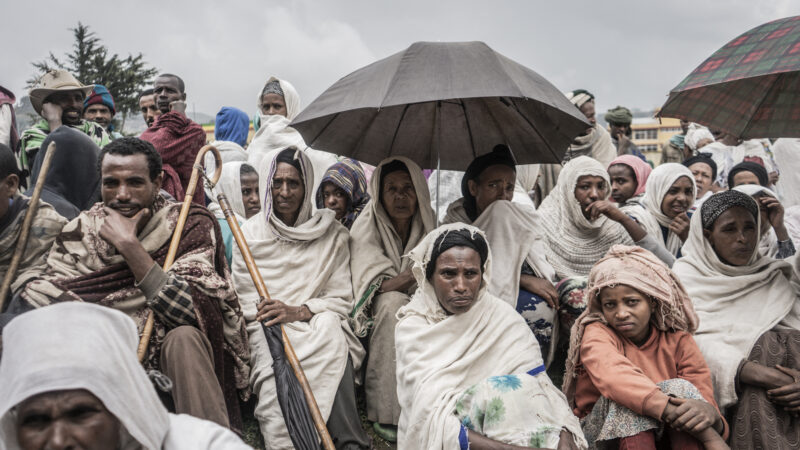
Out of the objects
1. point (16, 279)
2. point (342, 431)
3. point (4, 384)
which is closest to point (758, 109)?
point (342, 431)

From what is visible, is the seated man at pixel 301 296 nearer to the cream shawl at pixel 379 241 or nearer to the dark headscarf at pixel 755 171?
the cream shawl at pixel 379 241

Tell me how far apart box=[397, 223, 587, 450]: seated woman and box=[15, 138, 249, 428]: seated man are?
1.05 m

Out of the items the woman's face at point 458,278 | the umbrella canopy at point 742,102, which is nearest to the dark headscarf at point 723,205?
the umbrella canopy at point 742,102

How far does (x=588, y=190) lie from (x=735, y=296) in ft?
5.39

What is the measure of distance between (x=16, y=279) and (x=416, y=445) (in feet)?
8.15

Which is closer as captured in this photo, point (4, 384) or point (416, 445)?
point (4, 384)

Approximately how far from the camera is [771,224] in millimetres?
5043

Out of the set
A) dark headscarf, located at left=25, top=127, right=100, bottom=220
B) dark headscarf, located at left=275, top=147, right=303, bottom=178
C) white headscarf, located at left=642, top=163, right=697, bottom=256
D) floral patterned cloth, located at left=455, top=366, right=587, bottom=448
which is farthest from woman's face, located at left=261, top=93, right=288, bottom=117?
floral patterned cloth, located at left=455, top=366, right=587, bottom=448

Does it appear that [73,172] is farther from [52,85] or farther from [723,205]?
[723,205]

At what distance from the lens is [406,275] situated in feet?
14.4

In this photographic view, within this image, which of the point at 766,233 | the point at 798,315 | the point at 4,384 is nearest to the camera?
the point at 4,384

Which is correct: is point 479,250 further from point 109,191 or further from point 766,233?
point 766,233

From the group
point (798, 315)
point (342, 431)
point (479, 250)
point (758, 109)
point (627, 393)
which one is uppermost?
point (758, 109)

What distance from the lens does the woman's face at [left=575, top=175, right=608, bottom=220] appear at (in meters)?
5.43
